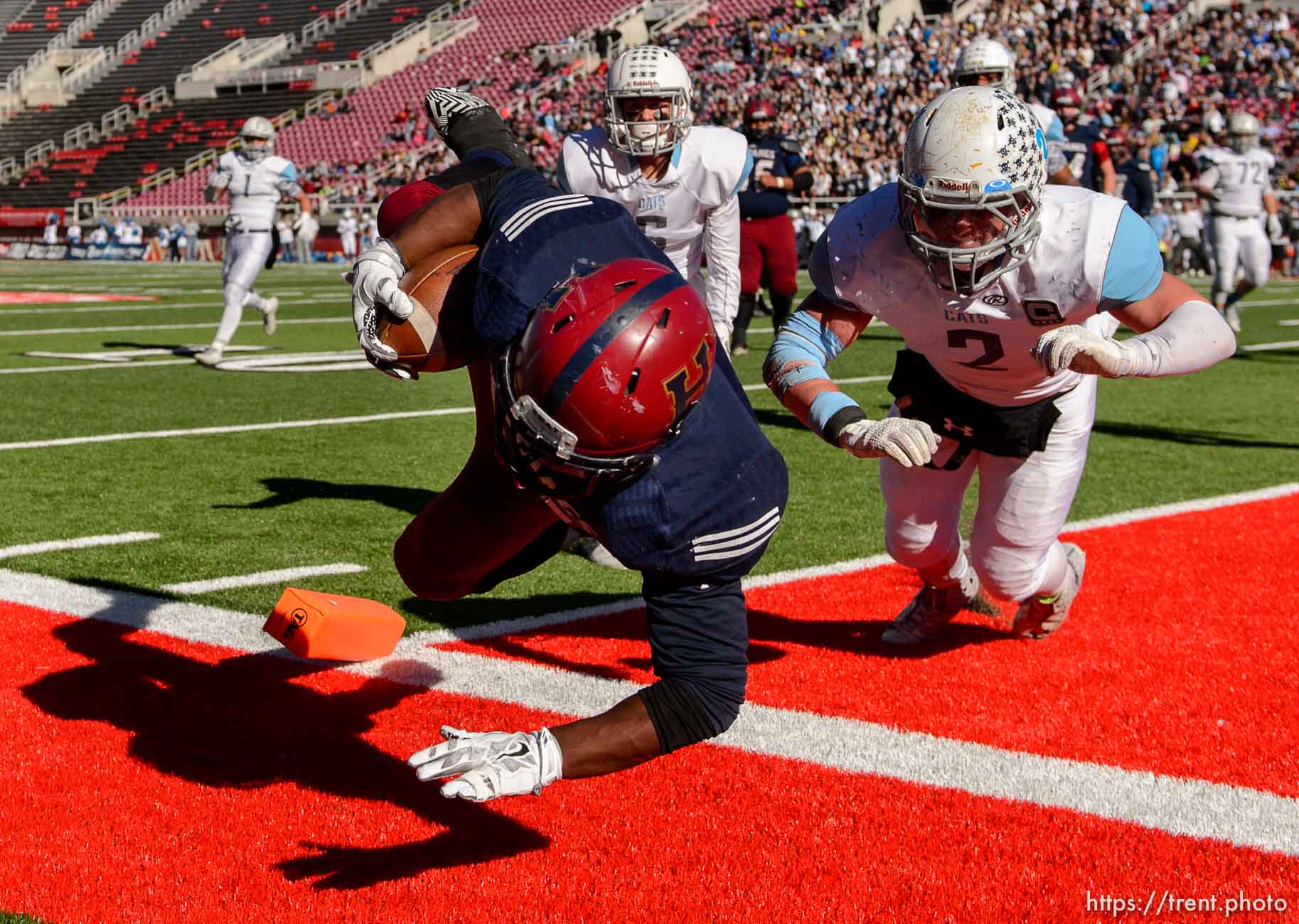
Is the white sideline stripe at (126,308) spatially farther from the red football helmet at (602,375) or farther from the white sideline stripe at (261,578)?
the red football helmet at (602,375)

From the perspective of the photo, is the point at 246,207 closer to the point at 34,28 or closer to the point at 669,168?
the point at 669,168

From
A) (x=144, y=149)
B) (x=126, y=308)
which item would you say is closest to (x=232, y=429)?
(x=126, y=308)

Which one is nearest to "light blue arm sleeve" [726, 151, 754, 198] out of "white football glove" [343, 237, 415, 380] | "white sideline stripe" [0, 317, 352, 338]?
"white football glove" [343, 237, 415, 380]

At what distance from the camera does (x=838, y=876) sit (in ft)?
9.02

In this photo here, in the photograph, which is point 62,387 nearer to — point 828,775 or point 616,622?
point 616,622

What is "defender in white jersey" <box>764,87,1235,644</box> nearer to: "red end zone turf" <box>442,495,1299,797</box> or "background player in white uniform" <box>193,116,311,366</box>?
"red end zone turf" <box>442,495,1299,797</box>

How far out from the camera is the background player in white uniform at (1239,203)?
12.7 m

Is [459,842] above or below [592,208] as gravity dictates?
below

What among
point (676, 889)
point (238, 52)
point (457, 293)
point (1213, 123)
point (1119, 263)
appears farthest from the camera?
point (238, 52)

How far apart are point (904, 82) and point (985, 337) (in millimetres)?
29796

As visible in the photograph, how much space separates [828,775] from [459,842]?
846mm

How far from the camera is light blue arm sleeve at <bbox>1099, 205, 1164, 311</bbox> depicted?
341cm

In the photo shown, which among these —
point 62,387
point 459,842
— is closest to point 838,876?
point 459,842

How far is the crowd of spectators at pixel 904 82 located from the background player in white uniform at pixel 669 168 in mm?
20699
